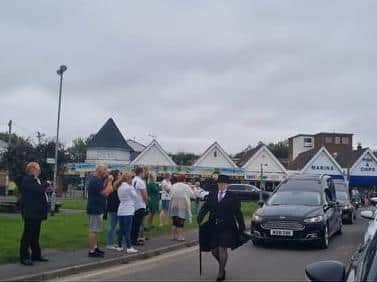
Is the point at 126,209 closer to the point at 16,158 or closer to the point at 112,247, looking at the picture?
the point at 112,247

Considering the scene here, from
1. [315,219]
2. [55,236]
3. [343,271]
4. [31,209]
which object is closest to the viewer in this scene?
[343,271]

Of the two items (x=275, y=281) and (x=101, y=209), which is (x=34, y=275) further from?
(x=275, y=281)

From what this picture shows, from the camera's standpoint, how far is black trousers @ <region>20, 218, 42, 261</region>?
11195 mm

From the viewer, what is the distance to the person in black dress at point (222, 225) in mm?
10602

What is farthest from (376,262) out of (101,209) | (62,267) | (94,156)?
(94,156)

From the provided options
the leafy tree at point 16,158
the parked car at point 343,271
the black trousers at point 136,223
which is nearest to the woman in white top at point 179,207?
the black trousers at point 136,223

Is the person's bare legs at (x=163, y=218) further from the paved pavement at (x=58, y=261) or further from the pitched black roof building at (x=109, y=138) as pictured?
the pitched black roof building at (x=109, y=138)

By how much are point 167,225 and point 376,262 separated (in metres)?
16.9

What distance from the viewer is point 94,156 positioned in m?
72.1

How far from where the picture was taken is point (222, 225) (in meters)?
10.7

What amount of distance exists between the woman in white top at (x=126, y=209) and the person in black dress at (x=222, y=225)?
2875 mm

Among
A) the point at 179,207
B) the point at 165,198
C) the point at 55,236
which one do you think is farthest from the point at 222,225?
the point at 165,198

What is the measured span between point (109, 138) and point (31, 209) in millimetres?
62473

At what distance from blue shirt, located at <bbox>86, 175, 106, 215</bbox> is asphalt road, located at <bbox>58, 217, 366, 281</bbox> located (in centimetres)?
127
